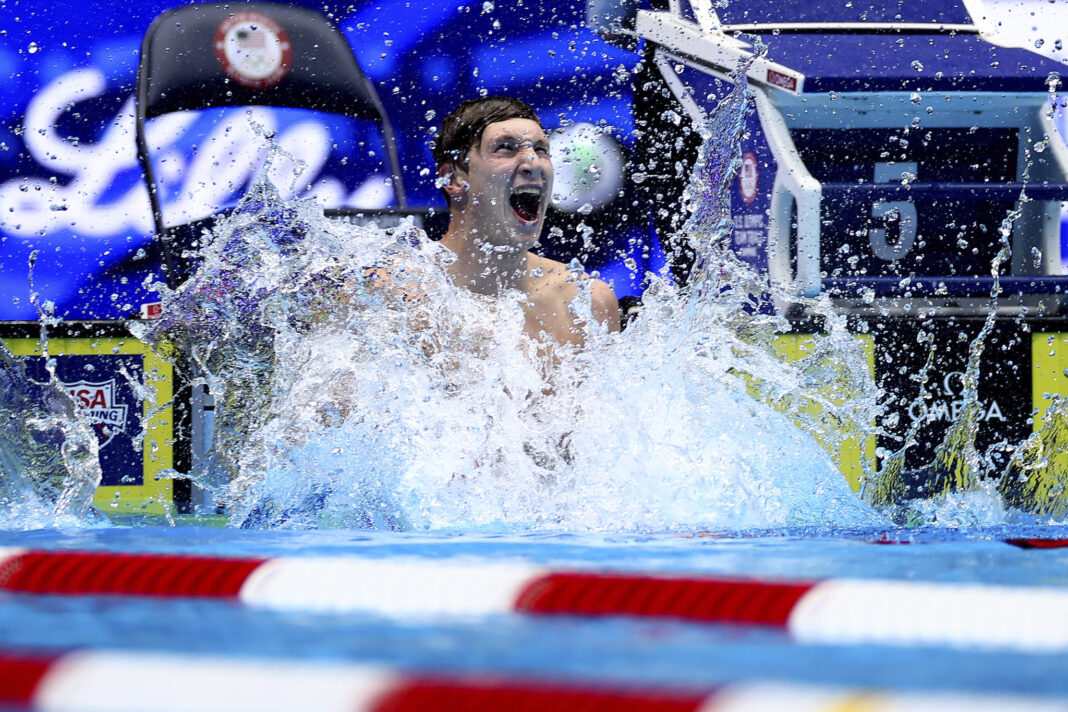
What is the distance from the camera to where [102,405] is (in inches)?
133

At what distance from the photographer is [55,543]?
1.80m

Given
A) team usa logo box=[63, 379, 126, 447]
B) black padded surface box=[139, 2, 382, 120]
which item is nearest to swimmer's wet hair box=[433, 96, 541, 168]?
black padded surface box=[139, 2, 382, 120]

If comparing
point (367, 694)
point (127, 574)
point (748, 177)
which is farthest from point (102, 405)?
point (367, 694)

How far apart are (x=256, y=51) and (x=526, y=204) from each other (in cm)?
108

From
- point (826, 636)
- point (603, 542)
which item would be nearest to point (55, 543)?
point (603, 542)

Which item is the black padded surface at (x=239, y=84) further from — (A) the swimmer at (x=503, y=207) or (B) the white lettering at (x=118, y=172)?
(A) the swimmer at (x=503, y=207)

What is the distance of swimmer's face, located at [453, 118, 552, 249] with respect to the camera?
300 cm

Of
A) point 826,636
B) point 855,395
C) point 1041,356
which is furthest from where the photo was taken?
point 1041,356

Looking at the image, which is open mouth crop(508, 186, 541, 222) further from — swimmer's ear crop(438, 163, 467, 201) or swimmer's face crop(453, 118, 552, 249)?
swimmer's ear crop(438, 163, 467, 201)

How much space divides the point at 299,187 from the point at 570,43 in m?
0.91

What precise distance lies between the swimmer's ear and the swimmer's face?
16 millimetres

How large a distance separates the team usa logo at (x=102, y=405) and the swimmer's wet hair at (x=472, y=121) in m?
1.09

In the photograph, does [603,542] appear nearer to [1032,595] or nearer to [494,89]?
[1032,595]

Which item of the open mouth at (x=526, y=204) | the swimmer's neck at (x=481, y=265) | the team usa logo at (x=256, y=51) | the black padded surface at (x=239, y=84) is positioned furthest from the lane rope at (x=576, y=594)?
the team usa logo at (x=256, y=51)
